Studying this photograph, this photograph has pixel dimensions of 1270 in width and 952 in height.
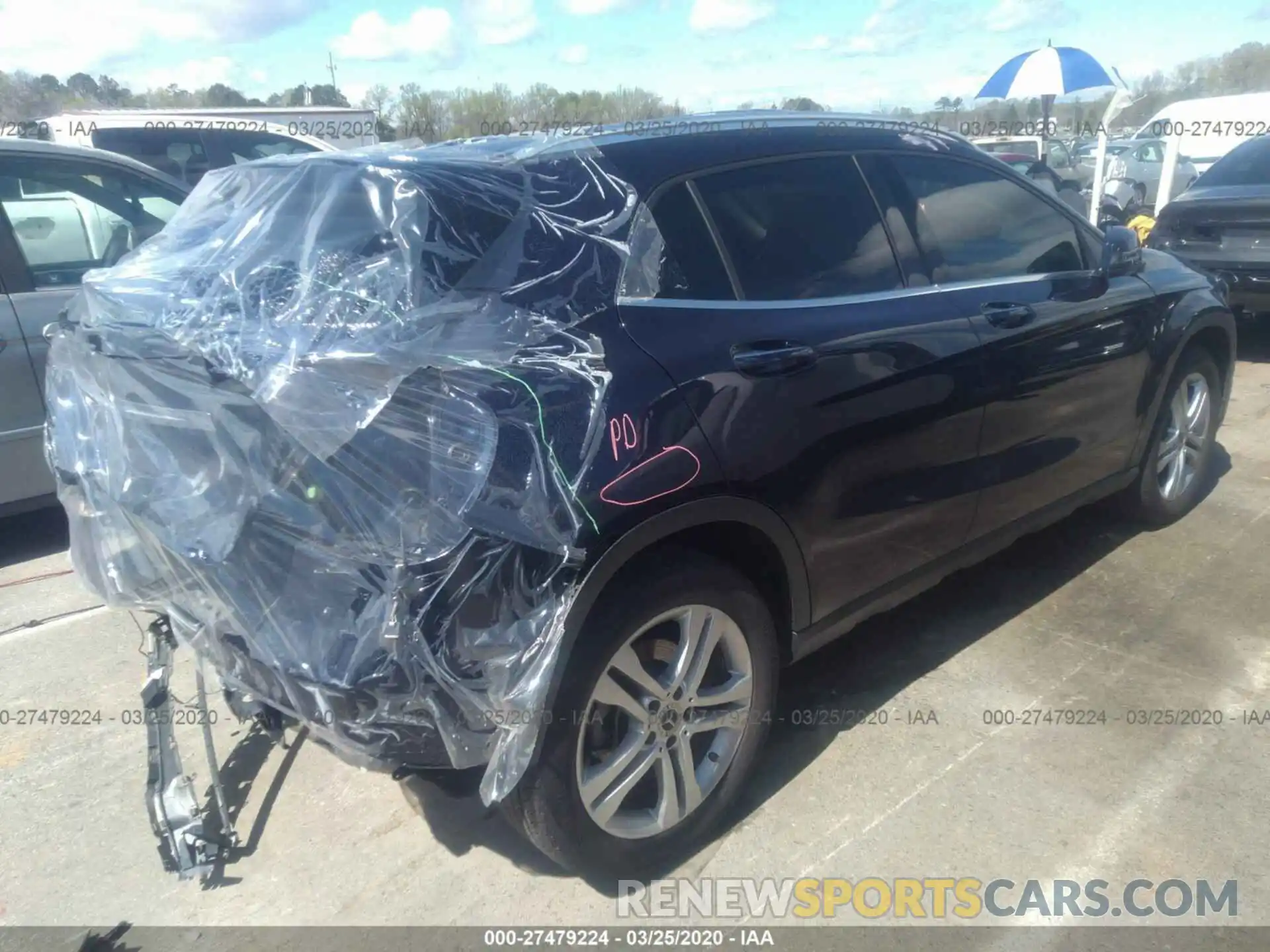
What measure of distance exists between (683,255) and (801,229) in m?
0.51

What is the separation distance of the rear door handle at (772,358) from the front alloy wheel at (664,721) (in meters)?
0.62

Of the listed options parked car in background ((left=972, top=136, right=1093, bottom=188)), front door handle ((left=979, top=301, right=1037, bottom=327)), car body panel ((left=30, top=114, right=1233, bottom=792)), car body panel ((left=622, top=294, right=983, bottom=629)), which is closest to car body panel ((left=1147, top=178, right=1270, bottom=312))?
car body panel ((left=30, top=114, right=1233, bottom=792))

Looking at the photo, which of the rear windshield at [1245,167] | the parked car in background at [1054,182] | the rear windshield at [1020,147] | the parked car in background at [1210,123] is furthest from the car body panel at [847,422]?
the parked car in background at [1210,123]

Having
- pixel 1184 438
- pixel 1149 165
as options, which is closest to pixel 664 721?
pixel 1184 438

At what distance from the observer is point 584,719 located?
237 centimetres

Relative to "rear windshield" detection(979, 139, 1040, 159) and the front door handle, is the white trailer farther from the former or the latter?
"rear windshield" detection(979, 139, 1040, 159)

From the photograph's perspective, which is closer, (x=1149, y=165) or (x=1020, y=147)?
(x=1149, y=165)

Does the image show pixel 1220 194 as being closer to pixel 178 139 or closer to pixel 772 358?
pixel 772 358

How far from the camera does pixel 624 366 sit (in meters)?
2.34

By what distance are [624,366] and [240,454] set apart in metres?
0.85

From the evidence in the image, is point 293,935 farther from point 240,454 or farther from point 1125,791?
point 1125,791

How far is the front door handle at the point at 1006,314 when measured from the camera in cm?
338

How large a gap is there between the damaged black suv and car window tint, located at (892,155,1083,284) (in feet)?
0.07

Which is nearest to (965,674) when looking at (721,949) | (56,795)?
(721,949)
